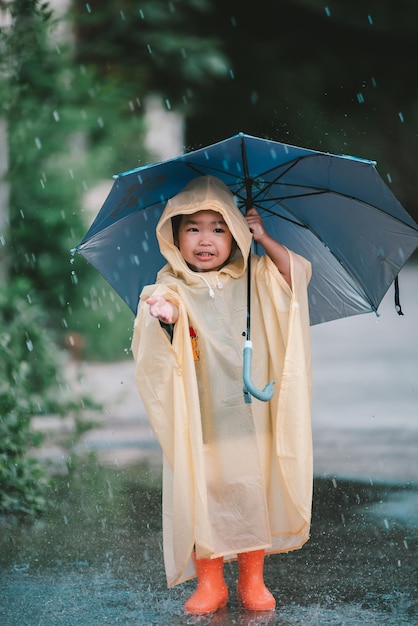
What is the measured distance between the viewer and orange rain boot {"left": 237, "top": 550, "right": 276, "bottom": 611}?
167 inches

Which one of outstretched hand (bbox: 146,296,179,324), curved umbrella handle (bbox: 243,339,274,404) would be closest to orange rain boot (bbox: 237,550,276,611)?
curved umbrella handle (bbox: 243,339,274,404)

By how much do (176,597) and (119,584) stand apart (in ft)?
1.09

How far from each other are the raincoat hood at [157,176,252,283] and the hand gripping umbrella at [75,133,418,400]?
0.46 ft

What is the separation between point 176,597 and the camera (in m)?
4.52

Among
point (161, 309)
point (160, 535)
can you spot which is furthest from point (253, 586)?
point (160, 535)

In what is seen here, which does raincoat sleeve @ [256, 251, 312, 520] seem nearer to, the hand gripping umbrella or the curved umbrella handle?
the curved umbrella handle

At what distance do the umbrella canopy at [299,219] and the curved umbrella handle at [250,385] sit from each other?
0.75 m

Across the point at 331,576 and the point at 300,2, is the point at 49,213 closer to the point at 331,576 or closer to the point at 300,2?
the point at 300,2

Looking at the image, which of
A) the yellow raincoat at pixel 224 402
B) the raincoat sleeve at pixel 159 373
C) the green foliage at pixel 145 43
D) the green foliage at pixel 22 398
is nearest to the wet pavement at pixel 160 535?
the green foliage at pixel 22 398

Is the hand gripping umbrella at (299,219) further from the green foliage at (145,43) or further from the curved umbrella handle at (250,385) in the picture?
the green foliage at (145,43)

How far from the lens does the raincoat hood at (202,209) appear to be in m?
4.19

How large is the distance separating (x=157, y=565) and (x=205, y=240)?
5.56 ft

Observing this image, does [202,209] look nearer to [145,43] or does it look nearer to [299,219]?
[299,219]

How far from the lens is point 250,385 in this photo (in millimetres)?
3924
